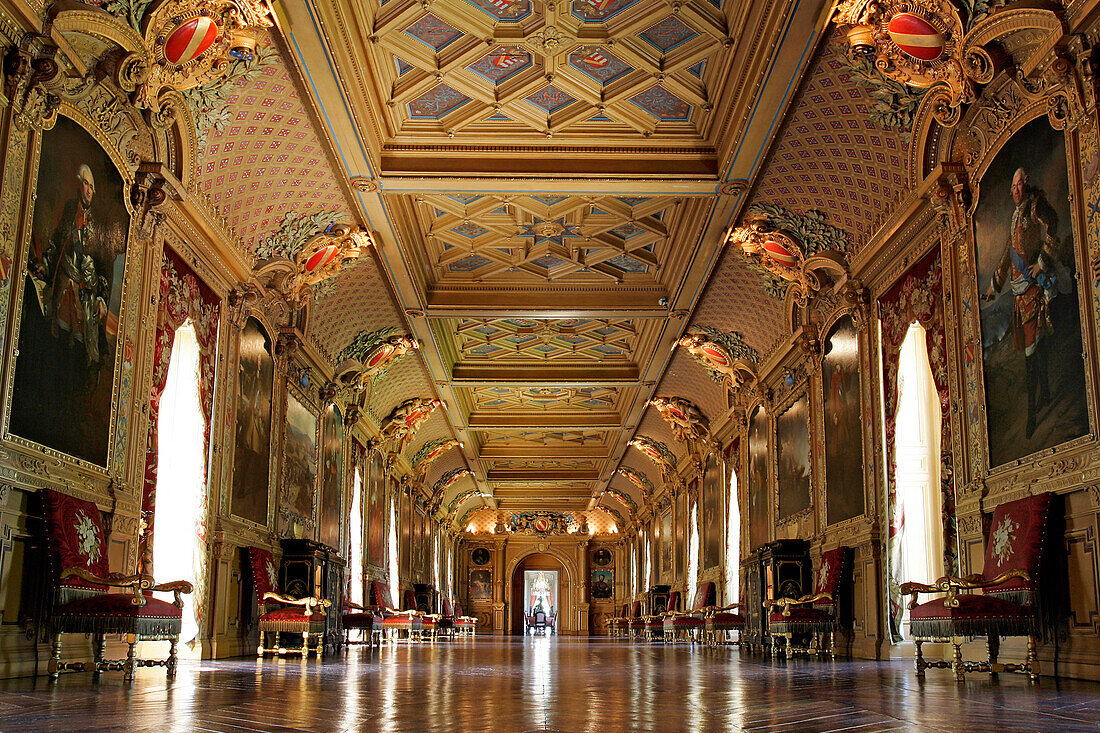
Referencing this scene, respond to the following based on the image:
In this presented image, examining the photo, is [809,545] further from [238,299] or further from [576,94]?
[238,299]

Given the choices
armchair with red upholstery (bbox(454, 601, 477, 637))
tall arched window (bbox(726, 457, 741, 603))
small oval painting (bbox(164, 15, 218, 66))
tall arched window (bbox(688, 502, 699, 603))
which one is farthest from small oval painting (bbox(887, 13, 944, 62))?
armchair with red upholstery (bbox(454, 601, 477, 637))

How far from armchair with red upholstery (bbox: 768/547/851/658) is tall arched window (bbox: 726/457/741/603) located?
8.84 meters

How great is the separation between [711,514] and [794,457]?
8.61 m

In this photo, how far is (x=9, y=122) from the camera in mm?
7355

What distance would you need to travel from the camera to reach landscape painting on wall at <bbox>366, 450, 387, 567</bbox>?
2369 cm

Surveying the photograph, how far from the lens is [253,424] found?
1388 centimetres

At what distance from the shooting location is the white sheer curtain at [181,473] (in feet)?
37.8

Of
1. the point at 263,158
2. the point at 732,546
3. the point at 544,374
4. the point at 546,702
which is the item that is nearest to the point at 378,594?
the point at 544,374

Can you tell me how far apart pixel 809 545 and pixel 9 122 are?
12282 millimetres

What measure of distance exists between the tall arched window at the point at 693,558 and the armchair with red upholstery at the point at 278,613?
1544 cm

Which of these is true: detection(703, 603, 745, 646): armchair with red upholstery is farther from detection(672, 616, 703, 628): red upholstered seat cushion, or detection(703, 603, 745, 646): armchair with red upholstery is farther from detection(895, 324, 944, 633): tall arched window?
detection(895, 324, 944, 633): tall arched window

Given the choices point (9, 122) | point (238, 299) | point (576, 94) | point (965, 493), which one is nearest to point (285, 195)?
point (238, 299)

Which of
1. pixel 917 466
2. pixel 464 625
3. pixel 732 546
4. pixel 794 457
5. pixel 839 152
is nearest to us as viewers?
pixel 839 152

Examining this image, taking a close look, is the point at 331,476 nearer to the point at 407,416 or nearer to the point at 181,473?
the point at 407,416
